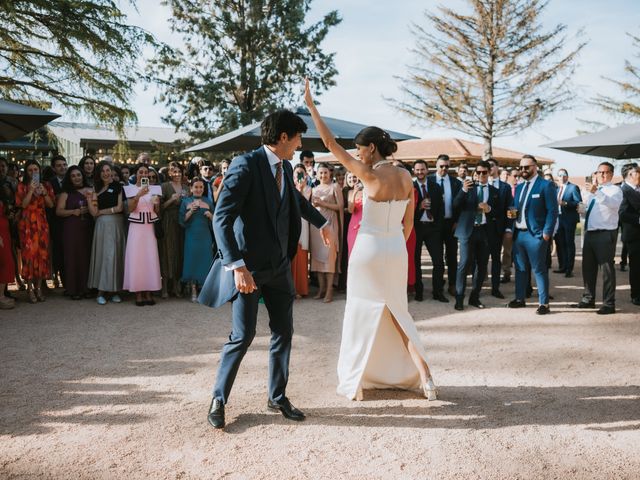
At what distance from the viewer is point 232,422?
12.4 ft

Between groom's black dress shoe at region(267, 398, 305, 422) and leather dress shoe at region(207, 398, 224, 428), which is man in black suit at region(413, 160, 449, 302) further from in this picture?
leather dress shoe at region(207, 398, 224, 428)

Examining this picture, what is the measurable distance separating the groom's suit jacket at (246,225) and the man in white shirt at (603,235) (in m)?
5.67

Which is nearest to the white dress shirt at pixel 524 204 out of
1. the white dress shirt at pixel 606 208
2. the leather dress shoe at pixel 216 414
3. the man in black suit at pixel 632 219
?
the white dress shirt at pixel 606 208

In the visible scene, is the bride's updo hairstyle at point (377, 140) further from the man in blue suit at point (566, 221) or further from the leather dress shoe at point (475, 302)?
the man in blue suit at point (566, 221)

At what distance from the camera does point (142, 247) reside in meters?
7.96

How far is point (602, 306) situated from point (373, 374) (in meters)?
4.72

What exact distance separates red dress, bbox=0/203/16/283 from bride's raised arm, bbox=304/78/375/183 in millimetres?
5701

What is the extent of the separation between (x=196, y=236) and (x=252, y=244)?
4.83 m

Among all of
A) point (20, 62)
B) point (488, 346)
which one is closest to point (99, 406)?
point (488, 346)

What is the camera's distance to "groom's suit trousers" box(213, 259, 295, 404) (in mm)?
3645

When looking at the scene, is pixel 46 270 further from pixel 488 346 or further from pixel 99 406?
pixel 488 346

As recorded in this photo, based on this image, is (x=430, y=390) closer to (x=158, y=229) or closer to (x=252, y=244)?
(x=252, y=244)

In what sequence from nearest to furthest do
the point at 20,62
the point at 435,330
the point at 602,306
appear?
the point at 435,330, the point at 602,306, the point at 20,62

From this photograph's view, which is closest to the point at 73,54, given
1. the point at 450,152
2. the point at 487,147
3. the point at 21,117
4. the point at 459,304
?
the point at 21,117
